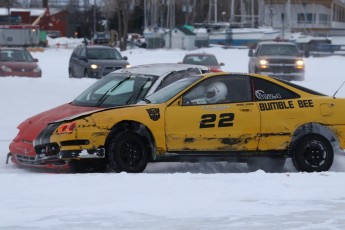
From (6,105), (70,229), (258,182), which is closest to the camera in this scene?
(70,229)

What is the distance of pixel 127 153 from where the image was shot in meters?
9.77

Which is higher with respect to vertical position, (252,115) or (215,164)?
(252,115)

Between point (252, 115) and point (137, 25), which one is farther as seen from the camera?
point (137, 25)

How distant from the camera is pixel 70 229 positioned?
6.59 m

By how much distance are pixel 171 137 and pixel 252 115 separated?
1.14 metres

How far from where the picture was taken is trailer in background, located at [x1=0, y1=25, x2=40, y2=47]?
67062 mm

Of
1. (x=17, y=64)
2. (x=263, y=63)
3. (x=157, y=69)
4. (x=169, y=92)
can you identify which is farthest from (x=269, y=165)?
(x=263, y=63)

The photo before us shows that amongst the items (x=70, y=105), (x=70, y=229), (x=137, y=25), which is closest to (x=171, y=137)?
(x=70, y=105)

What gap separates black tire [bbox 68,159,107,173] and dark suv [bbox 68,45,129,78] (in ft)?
56.2

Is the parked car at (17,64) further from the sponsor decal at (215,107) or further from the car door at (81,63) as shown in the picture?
the sponsor decal at (215,107)

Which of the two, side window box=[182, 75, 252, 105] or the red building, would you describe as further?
the red building

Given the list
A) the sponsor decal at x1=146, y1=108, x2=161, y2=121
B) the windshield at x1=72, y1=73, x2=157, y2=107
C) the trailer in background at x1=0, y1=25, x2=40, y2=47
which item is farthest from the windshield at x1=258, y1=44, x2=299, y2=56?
the trailer in background at x1=0, y1=25, x2=40, y2=47

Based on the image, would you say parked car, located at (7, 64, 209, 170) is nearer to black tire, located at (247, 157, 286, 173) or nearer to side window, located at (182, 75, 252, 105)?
side window, located at (182, 75, 252, 105)

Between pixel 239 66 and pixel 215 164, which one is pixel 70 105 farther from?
pixel 239 66
